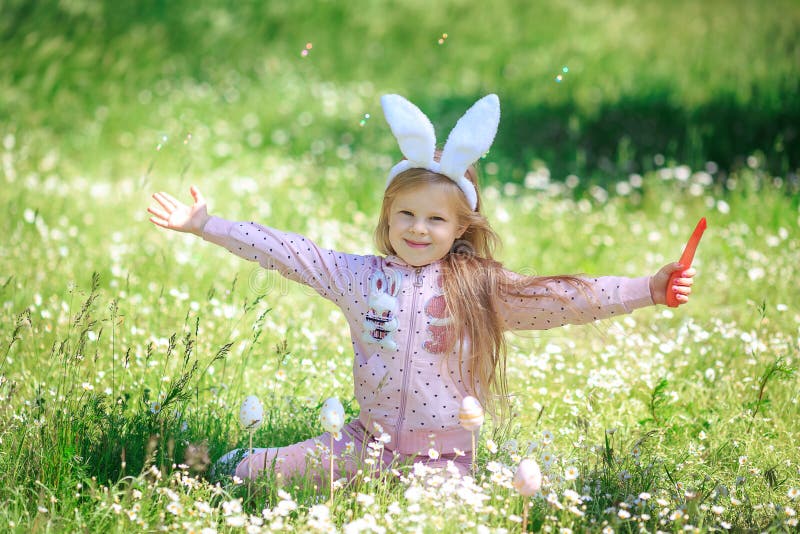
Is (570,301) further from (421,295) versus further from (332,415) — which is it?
(332,415)

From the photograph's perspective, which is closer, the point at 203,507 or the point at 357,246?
the point at 203,507

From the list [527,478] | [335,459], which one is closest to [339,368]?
[335,459]

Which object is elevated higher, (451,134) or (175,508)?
(451,134)

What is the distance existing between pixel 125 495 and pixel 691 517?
1.90m

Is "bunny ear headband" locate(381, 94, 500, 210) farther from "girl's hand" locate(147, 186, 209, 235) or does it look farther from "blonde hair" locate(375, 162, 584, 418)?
"girl's hand" locate(147, 186, 209, 235)

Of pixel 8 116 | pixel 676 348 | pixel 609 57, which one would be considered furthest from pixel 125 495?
pixel 609 57

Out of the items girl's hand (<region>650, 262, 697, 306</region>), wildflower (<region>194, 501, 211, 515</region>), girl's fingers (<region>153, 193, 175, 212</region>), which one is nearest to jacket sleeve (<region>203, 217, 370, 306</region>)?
girl's fingers (<region>153, 193, 175, 212</region>)

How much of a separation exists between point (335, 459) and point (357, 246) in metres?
3.02

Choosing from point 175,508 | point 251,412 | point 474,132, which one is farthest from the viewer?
point 474,132

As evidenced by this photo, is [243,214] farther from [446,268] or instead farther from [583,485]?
[583,485]

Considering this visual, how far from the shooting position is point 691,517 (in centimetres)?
328

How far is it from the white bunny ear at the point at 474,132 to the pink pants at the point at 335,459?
1.09 m

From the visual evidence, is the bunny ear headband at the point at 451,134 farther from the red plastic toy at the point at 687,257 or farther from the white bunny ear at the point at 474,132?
the red plastic toy at the point at 687,257

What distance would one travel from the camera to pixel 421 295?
11.9 ft
